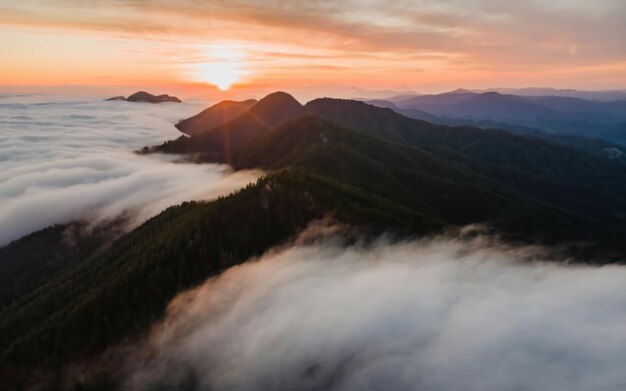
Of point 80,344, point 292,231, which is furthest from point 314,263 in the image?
point 80,344

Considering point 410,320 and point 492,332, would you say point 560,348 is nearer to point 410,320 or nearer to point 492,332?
point 492,332

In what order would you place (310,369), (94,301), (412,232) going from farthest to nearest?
(412,232), (94,301), (310,369)

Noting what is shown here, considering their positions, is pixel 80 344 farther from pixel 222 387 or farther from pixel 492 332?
pixel 492 332

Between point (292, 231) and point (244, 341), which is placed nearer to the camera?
point (244, 341)

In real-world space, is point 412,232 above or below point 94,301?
above

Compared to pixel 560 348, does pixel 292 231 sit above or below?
above

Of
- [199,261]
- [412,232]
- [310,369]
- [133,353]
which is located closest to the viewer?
[310,369]

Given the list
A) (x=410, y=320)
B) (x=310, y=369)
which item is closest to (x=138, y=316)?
(x=310, y=369)

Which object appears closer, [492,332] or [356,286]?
[492,332]

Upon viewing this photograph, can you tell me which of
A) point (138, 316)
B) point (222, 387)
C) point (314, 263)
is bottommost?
point (222, 387)
